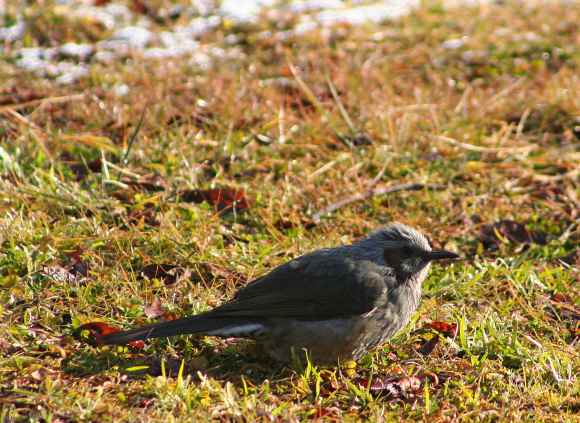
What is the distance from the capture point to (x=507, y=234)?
6.59 metres

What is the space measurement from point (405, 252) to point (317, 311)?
71cm

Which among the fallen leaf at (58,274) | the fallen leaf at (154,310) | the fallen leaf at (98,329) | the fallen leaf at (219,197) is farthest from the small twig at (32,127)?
the fallen leaf at (98,329)

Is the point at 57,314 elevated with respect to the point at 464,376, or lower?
elevated

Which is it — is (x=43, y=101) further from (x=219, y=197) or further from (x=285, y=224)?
(x=285, y=224)

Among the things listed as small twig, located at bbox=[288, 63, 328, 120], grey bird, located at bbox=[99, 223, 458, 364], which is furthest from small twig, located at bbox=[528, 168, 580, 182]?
grey bird, located at bbox=[99, 223, 458, 364]

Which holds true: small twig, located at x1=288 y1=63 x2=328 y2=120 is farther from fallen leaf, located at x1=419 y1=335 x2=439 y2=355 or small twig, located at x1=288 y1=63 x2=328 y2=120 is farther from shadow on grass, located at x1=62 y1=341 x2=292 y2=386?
shadow on grass, located at x1=62 y1=341 x2=292 y2=386

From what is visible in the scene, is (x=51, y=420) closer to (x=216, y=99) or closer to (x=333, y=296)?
(x=333, y=296)

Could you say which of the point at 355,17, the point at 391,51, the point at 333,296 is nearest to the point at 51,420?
the point at 333,296

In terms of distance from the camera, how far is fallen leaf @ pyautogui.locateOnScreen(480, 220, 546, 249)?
6.52m

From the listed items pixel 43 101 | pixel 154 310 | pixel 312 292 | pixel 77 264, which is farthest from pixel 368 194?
pixel 43 101

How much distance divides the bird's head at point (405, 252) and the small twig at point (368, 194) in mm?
1316

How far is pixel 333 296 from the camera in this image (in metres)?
4.84

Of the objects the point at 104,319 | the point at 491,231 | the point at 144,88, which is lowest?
the point at 491,231

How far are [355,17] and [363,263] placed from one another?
21.2 feet
